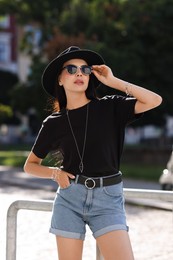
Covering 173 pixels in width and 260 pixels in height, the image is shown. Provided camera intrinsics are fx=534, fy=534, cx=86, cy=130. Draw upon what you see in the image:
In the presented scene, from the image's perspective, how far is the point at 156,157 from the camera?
20.3 metres

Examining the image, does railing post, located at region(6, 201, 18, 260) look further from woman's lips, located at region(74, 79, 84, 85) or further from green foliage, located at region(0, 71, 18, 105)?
green foliage, located at region(0, 71, 18, 105)

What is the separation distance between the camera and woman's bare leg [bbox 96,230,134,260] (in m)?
2.93

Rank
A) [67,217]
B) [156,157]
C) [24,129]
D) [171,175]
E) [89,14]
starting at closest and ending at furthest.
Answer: [67,217], [171,175], [156,157], [89,14], [24,129]

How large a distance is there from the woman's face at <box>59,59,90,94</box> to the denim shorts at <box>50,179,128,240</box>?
580mm

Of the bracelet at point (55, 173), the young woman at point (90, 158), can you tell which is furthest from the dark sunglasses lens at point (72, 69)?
the bracelet at point (55, 173)

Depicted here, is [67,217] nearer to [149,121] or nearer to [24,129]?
[149,121]

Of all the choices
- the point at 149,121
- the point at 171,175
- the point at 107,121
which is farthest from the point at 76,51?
the point at 149,121

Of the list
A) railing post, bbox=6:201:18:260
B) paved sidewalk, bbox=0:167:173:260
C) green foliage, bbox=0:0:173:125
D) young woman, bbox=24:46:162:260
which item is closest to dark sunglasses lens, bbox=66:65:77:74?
young woman, bbox=24:46:162:260

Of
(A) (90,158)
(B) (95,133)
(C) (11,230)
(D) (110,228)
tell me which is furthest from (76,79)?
(C) (11,230)

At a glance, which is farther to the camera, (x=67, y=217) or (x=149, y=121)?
(x=149, y=121)

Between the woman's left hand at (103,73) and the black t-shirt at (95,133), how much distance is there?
0.12 metres

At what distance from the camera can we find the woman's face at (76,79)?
10.6ft

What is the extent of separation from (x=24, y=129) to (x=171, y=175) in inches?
1496

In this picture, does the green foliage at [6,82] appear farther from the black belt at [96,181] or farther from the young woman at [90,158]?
the black belt at [96,181]
